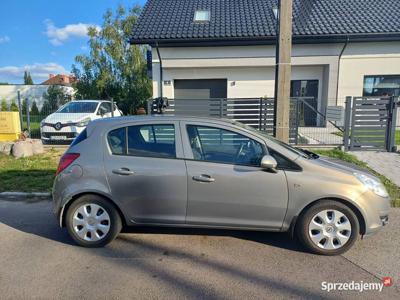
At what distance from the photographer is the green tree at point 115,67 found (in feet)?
69.3

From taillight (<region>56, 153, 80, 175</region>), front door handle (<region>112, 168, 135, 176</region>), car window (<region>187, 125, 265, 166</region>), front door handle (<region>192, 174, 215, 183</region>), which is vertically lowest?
front door handle (<region>192, 174, 215, 183</region>)

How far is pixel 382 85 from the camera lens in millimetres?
13344

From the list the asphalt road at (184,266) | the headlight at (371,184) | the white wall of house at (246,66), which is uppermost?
the white wall of house at (246,66)

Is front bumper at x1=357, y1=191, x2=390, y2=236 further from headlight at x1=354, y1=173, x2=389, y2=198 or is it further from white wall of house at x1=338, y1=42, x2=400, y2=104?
white wall of house at x1=338, y1=42, x2=400, y2=104

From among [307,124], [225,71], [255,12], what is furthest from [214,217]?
[255,12]

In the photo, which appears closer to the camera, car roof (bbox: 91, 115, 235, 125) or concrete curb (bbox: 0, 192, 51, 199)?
car roof (bbox: 91, 115, 235, 125)

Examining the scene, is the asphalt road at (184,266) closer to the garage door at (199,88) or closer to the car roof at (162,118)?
the car roof at (162,118)

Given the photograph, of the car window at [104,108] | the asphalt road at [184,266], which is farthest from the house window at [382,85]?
the asphalt road at [184,266]

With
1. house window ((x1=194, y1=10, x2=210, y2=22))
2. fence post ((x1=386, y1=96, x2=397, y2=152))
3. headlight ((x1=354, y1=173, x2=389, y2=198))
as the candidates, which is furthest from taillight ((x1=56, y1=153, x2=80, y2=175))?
house window ((x1=194, y1=10, x2=210, y2=22))

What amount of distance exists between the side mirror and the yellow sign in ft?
31.2

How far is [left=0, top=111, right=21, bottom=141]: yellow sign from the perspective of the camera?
390 inches

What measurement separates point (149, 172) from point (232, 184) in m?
0.95

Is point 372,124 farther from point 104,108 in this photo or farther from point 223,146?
point 104,108

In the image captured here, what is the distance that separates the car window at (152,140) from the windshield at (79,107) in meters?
8.12
